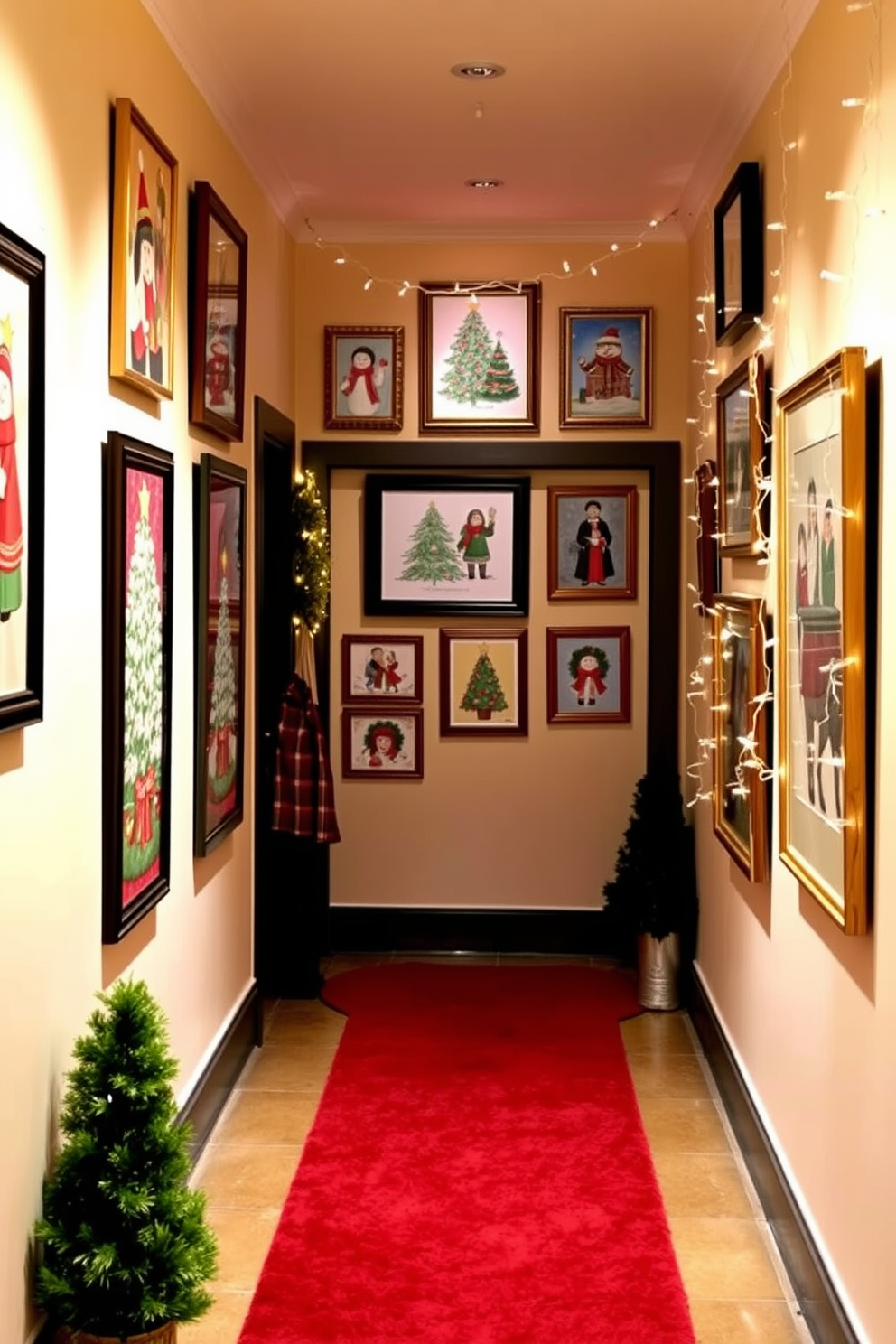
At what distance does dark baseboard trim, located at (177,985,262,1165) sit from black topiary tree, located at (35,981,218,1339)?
866mm

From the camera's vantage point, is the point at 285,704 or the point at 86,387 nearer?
the point at 86,387

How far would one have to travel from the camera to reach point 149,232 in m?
3.42

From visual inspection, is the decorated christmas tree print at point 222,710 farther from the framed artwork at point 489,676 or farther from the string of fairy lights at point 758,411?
the framed artwork at point 489,676

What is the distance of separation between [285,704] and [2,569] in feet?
10.0

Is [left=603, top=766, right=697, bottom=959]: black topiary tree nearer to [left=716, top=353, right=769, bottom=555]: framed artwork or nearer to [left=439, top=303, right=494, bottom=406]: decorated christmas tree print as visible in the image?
[left=716, top=353, right=769, bottom=555]: framed artwork

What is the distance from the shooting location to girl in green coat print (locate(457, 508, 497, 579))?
624 centimetres

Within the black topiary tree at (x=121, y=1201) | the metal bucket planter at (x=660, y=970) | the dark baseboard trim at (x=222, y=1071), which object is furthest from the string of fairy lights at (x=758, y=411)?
the black topiary tree at (x=121, y=1201)

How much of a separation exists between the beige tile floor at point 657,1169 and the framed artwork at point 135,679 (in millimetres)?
838

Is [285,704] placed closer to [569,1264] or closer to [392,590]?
[392,590]

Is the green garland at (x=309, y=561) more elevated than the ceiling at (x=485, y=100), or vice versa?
the ceiling at (x=485, y=100)

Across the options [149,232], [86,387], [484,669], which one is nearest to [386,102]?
[149,232]

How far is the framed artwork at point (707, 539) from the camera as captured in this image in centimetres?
500

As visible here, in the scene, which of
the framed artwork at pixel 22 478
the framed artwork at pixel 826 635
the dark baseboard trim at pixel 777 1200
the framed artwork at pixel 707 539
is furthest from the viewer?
the framed artwork at pixel 707 539

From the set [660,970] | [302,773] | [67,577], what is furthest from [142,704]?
[660,970]
